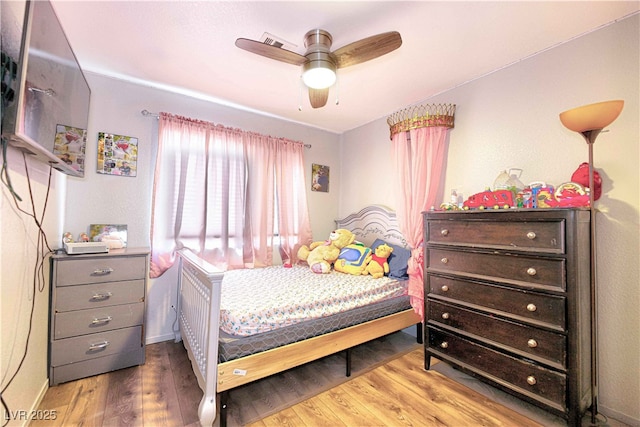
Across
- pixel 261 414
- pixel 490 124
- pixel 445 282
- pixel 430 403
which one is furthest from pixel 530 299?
pixel 261 414

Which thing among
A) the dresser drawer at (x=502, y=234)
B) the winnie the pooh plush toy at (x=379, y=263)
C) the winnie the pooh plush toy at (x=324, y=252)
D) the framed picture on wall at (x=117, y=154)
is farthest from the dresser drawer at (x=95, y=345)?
the dresser drawer at (x=502, y=234)

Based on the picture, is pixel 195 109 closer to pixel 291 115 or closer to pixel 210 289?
pixel 291 115

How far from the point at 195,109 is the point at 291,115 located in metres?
1.13

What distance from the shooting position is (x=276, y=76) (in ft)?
7.97

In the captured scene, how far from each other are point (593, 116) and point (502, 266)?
3.28ft

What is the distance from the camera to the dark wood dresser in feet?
4.88

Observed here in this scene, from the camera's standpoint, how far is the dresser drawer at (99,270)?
1918 millimetres

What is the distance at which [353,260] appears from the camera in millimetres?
2887

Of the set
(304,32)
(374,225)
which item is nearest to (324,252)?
(374,225)

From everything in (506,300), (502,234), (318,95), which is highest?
(318,95)

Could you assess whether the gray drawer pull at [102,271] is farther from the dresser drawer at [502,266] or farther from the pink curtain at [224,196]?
the dresser drawer at [502,266]

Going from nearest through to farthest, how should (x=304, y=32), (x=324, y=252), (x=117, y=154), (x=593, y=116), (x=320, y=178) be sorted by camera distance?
(x=593, y=116), (x=304, y=32), (x=117, y=154), (x=324, y=252), (x=320, y=178)

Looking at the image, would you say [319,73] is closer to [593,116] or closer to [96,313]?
[593,116]

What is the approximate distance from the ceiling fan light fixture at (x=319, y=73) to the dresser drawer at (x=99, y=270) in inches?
77.2
